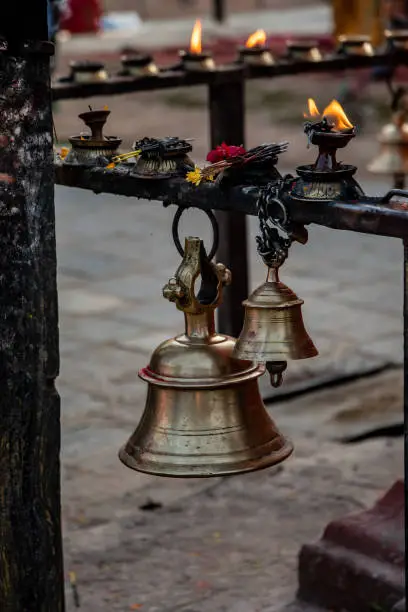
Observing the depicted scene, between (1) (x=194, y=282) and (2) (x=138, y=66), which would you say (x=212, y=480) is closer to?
(2) (x=138, y=66)

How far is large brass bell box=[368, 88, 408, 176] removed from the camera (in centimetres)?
570

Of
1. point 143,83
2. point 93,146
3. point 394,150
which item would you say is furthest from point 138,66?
point 93,146

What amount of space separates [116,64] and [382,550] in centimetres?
1769

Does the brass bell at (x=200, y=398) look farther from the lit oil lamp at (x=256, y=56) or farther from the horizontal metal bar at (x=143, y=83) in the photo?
the lit oil lamp at (x=256, y=56)

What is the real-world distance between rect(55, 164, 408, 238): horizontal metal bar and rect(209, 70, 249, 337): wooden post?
2.79 meters

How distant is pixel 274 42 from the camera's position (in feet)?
70.8

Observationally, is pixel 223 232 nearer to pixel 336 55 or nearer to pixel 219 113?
pixel 219 113

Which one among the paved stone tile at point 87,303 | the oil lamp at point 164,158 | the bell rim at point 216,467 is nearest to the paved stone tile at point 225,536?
the bell rim at point 216,467

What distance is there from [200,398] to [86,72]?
2.65 m

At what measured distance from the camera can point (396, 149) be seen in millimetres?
5773

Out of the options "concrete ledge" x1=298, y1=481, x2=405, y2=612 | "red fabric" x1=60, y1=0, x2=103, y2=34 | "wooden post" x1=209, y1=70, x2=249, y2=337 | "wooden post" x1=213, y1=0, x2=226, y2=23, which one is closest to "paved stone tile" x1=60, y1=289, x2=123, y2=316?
"wooden post" x1=209, y1=70, x2=249, y2=337

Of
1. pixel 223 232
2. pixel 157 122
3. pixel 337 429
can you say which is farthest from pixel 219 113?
pixel 157 122

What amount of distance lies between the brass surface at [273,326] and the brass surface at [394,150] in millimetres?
3425

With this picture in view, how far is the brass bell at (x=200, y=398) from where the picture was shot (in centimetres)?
250
